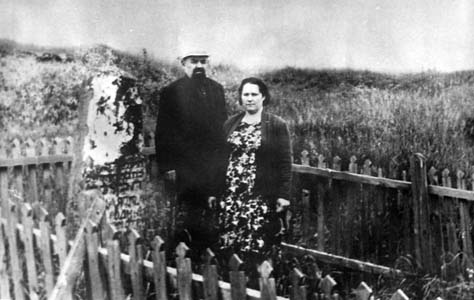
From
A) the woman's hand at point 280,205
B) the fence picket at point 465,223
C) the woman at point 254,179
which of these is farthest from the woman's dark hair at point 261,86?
the fence picket at point 465,223

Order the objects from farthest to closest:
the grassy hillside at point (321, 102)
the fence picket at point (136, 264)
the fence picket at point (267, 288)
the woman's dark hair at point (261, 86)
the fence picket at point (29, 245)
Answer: the woman's dark hair at point (261, 86) → the grassy hillside at point (321, 102) → the fence picket at point (29, 245) → the fence picket at point (136, 264) → the fence picket at point (267, 288)

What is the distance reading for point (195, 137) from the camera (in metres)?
3.85

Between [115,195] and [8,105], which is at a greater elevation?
[8,105]

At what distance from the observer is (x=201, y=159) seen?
12.6ft

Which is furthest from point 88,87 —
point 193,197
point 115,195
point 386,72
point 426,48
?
Answer: point 426,48

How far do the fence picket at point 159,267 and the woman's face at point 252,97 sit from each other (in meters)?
1.19

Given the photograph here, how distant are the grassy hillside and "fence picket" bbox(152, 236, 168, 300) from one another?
1202 millimetres

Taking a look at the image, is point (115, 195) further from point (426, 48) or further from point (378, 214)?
point (426, 48)

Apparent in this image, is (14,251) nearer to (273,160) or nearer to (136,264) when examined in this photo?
(136,264)

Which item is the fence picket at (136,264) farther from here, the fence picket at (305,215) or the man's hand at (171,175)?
the fence picket at (305,215)

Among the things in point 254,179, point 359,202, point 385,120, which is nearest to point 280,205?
point 254,179

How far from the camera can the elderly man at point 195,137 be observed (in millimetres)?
3811

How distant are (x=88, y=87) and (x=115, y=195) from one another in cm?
80

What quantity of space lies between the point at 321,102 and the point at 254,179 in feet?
2.23
